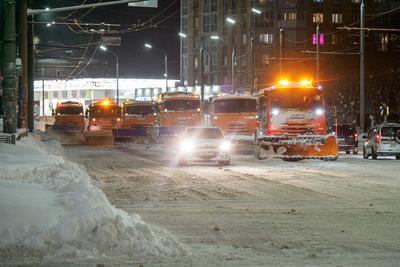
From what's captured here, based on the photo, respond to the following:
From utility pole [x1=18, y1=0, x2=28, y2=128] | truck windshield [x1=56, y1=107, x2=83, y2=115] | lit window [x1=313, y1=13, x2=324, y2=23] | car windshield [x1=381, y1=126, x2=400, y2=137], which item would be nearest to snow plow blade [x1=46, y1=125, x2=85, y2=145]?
truck windshield [x1=56, y1=107, x2=83, y2=115]

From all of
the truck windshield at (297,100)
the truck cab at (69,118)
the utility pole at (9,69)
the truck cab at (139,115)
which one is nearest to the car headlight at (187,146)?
the truck windshield at (297,100)

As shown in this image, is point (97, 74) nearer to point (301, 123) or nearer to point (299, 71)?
point (299, 71)

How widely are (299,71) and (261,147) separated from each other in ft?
286

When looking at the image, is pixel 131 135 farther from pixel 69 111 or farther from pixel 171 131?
pixel 69 111

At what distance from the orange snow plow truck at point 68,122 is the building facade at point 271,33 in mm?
59082

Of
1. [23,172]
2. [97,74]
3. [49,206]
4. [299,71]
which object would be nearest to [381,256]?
[49,206]

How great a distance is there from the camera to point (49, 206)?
11797mm

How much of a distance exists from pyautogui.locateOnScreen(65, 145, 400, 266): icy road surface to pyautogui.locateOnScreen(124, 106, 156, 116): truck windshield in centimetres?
2226

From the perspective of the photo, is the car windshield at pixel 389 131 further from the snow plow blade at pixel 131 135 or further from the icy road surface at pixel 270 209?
the snow plow blade at pixel 131 135

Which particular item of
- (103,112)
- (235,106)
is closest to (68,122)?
(103,112)

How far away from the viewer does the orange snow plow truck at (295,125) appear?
98.5 ft

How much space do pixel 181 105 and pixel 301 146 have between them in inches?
649

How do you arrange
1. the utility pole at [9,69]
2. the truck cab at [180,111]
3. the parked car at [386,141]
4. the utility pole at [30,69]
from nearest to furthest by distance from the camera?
1. the utility pole at [9,69]
2. the parked car at [386,141]
3. the utility pole at [30,69]
4. the truck cab at [180,111]

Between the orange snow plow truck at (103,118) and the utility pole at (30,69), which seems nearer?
the utility pole at (30,69)
